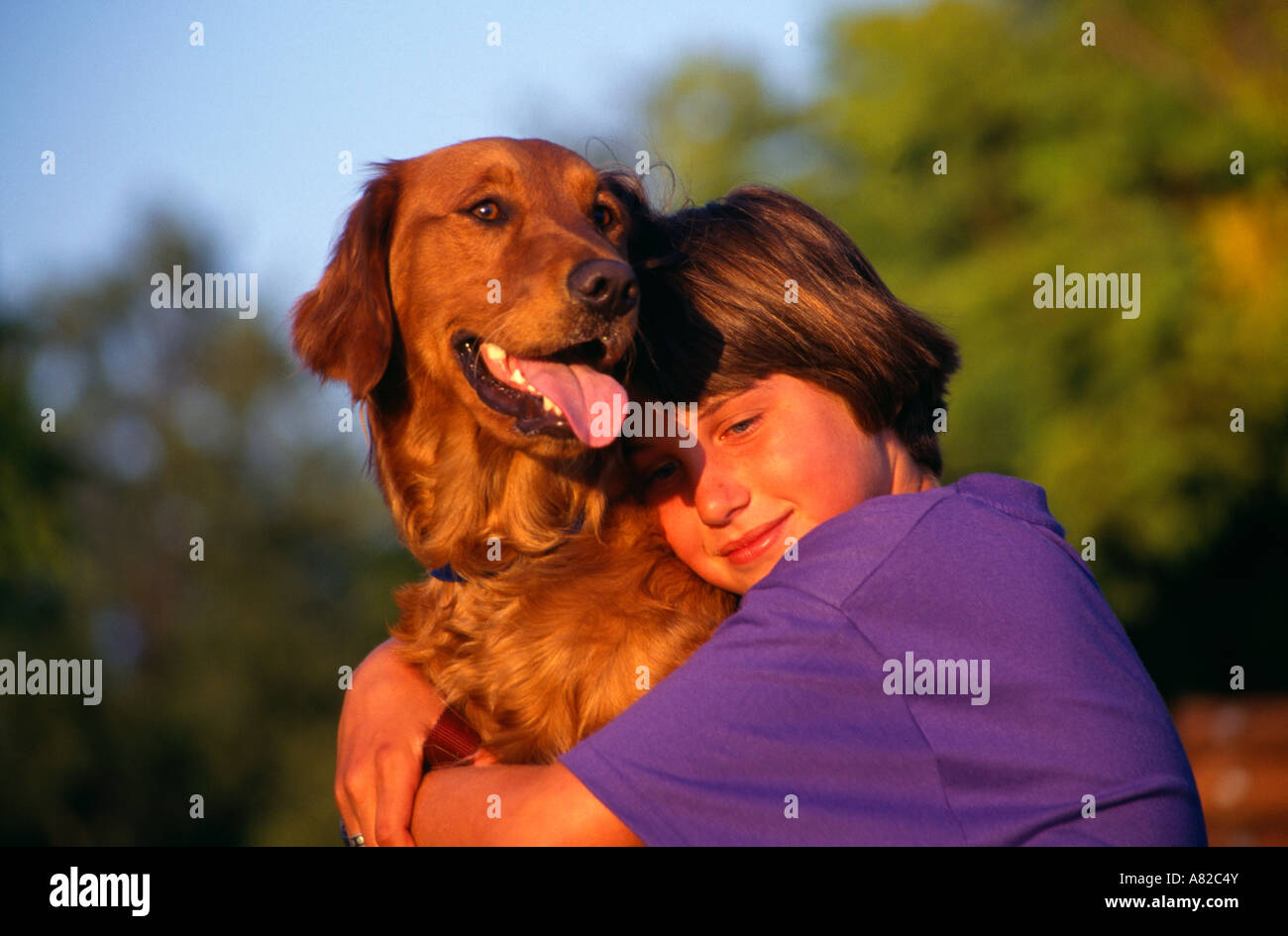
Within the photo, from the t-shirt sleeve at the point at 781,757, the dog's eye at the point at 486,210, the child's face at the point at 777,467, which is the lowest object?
the t-shirt sleeve at the point at 781,757

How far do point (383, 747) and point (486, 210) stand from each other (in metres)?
1.51

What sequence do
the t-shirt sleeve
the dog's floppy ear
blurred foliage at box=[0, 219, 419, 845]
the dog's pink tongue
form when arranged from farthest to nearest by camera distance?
blurred foliage at box=[0, 219, 419, 845], the dog's floppy ear, the dog's pink tongue, the t-shirt sleeve

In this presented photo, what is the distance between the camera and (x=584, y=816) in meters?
1.99

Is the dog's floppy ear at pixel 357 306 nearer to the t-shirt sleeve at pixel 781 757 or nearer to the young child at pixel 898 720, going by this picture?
the young child at pixel 898 720

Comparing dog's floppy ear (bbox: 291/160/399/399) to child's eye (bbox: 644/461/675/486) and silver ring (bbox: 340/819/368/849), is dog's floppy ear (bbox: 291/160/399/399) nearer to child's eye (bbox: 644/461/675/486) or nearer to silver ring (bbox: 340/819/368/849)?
child's eye (bbox: 644/461/675/486)

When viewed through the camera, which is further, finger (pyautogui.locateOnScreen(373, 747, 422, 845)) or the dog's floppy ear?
the dog's floppy ear

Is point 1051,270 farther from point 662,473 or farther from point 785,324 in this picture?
point 785,324

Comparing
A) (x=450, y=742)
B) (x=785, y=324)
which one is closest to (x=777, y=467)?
(x=785, y=324)

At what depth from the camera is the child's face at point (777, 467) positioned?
2559 millimetres

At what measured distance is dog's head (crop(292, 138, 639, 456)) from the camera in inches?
120

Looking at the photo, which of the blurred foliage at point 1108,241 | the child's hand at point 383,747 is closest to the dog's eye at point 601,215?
the child's hand at point 383,747

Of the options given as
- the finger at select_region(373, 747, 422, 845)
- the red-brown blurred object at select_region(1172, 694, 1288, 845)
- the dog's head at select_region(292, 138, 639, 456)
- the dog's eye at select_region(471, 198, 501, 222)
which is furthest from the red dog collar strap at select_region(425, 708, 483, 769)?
the red-brown blurred object at select_region(1172, 694, 1288, 845)
